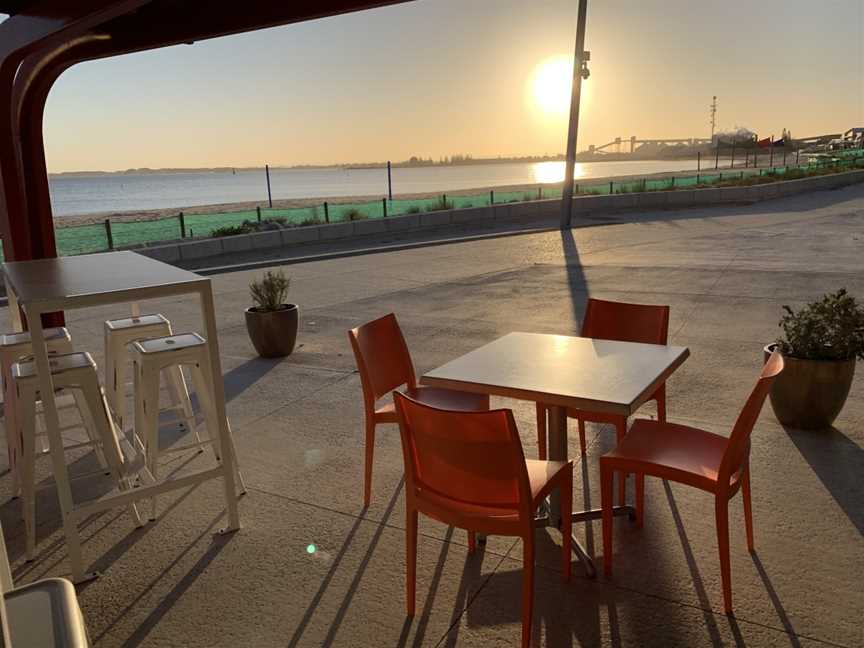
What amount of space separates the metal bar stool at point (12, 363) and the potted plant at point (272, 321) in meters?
2.33

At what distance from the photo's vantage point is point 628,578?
279 centimetres

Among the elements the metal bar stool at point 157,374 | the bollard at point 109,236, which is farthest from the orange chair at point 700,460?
the bollard at point 109,236

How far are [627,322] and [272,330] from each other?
11.7 feet

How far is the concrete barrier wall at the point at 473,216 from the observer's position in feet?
51.4

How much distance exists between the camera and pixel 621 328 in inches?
154

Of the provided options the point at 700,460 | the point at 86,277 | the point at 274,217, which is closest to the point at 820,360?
the point at 700,460

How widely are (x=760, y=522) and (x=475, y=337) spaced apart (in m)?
3.84

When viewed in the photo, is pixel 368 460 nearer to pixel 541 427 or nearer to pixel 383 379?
pixel 383 379

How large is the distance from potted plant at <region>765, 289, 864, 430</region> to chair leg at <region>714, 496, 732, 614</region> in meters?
2.03

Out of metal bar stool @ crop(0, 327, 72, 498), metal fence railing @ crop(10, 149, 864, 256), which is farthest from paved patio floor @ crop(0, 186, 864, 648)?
metal fence railing @ crop(10, 149, 864, 256)

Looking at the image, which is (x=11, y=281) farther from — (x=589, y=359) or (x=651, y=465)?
(x=651, y=465)

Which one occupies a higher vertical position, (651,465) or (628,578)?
(651,465)

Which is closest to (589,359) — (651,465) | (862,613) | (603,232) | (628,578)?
(651,465)

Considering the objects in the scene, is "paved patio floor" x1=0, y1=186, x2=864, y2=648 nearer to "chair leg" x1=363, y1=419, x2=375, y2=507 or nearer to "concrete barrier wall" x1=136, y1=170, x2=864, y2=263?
"chair leg" x1=363, y1=419, x2=375, y2=507
